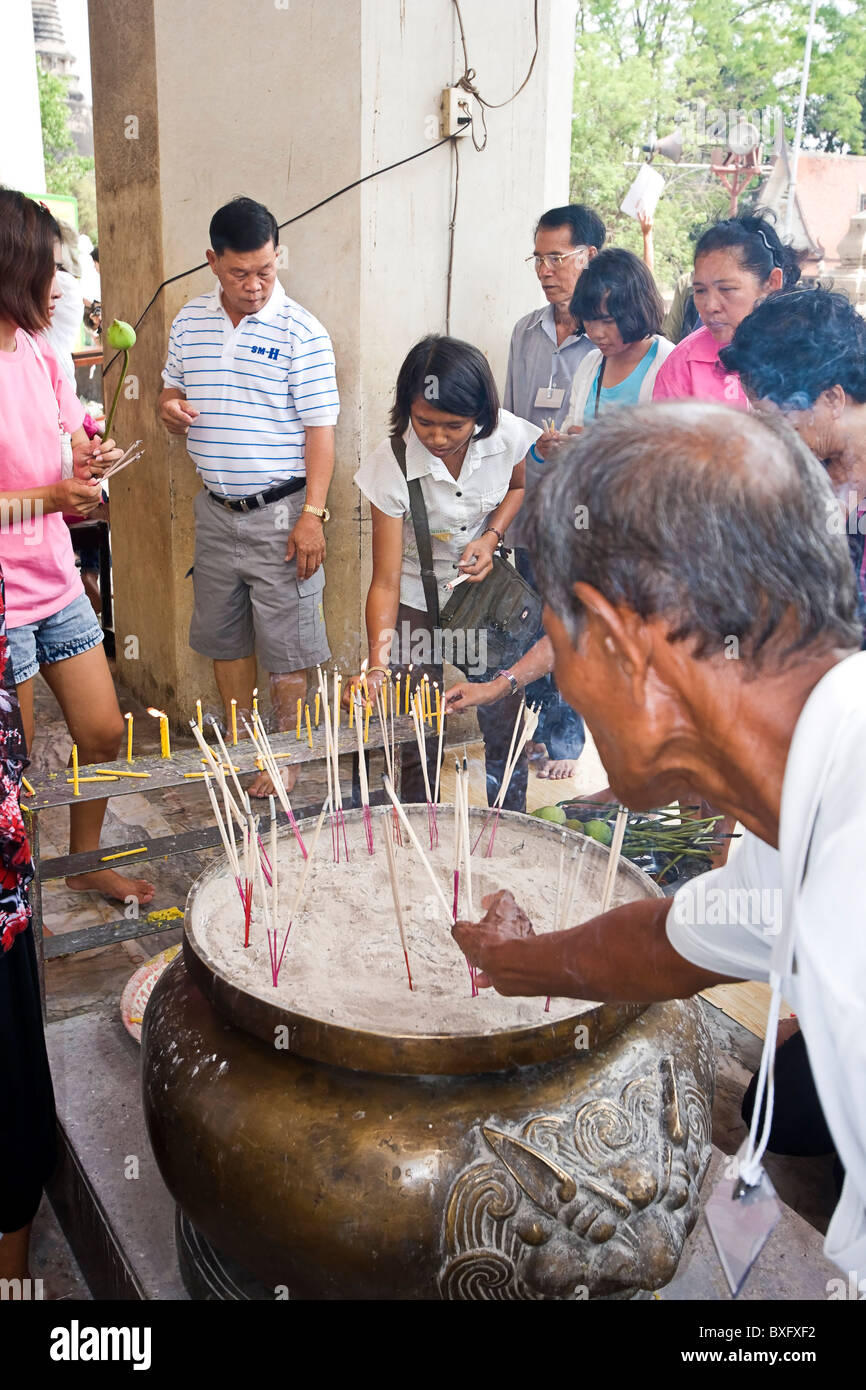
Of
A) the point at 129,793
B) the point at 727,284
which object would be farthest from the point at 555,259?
the point at 129,793

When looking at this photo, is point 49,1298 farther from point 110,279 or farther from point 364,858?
point 110,279

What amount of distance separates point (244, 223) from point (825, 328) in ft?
5.66

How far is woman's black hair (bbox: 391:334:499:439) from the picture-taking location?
2641mm

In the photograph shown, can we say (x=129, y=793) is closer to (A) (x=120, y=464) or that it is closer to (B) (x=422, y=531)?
(A) (x=120, y=464)

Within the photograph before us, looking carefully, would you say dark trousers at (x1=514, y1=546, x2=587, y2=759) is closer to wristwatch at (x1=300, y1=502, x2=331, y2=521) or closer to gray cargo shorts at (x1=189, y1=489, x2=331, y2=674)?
gray cargo shorts at (x1=189, y1=489, x2=331, y2=674)

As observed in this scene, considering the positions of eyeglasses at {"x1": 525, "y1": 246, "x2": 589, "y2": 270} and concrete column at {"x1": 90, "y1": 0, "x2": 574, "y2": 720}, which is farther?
concrete column at {"x1": 90, "y1": 0, "x2": 574, "y2": 720}

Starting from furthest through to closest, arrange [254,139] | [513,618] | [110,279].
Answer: [110,279] < [254,139] < [513,618]

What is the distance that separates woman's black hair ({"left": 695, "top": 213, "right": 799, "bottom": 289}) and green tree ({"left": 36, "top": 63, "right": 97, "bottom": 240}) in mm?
20171

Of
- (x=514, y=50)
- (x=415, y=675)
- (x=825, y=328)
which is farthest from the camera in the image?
Answer: (x=514, y=50)

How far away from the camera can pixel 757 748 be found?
0.88m

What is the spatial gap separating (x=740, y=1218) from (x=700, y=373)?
2.30 m

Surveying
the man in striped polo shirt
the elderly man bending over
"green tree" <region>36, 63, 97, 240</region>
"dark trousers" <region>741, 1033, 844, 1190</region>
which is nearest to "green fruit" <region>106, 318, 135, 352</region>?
the man in striped polo shirt

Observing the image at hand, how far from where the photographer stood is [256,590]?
11.9 feet

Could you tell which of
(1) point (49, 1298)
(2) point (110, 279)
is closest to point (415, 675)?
(1) point (49, 1298)
